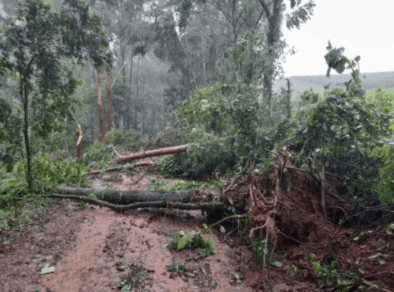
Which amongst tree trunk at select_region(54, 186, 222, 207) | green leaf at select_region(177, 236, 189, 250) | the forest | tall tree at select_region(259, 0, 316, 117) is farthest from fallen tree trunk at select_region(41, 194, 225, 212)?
tall tree at select_region(259, 0, 316, 117)

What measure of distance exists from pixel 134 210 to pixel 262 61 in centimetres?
705

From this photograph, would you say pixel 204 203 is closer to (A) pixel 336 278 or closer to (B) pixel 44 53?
(A) pixel 336 278

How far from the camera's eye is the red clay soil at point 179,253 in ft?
8.90

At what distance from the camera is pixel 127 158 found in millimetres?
8328

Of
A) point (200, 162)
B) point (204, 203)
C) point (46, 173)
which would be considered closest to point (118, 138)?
point (200, 162)

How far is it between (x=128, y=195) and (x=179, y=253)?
6.92 feet

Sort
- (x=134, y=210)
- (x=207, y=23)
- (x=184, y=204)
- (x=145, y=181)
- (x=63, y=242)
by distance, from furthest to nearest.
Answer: (x=207, y=23), (x=145, y=181), (x=134, y=210), (x=184, y=204), (x=63, y=242)

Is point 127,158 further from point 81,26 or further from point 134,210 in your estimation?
point 81,26

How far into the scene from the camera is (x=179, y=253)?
3.45 metres

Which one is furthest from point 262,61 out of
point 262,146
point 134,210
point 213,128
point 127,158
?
point 134,210

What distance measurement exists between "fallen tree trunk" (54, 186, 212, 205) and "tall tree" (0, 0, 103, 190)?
2.83 ft

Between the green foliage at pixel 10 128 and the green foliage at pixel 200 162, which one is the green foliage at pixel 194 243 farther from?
the green foliage at pixel 200 162

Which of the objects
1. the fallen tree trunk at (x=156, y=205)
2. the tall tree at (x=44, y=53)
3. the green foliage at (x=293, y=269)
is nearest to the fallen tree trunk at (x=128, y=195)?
the fallen tree trunk at (x=156, y=205)

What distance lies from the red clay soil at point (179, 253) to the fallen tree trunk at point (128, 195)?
65 centimetres
